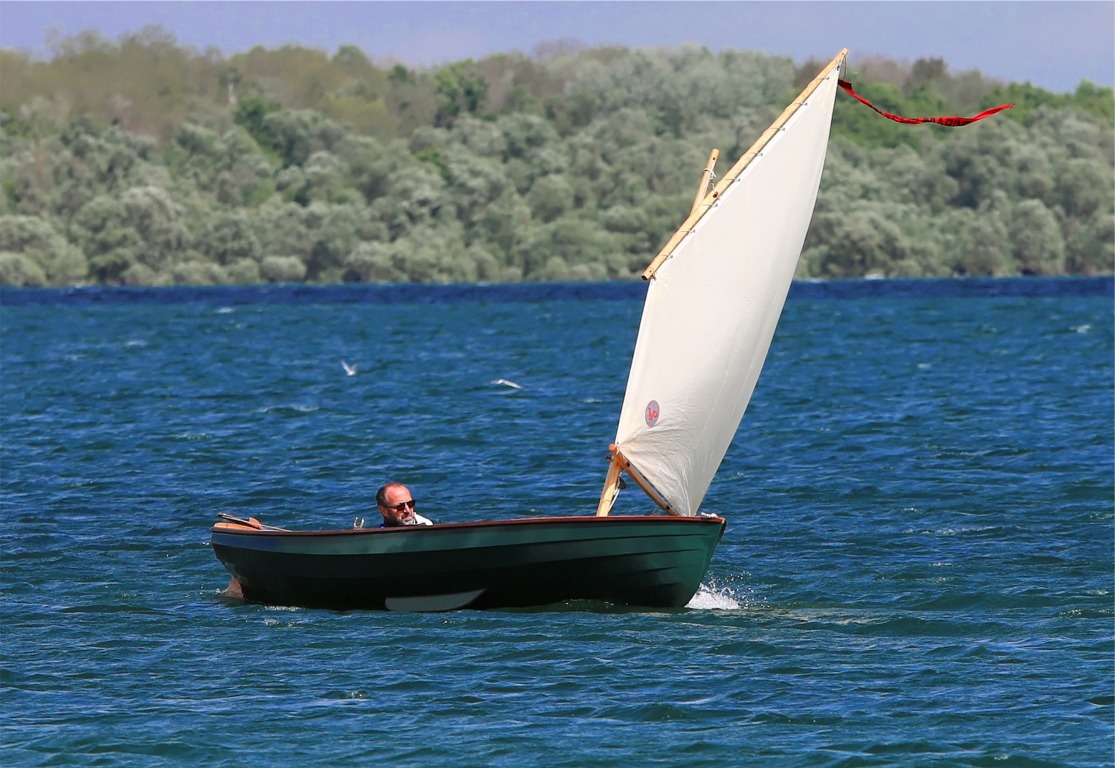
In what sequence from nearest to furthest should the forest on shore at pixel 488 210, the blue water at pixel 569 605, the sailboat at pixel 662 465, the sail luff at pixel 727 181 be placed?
the blue water at pixel 569 605
the sailboat at pixel 662 465
the sail luff at pixel 727 181
the forest on shore at pixel 488 210

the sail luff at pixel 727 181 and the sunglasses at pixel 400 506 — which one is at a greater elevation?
the sail luff at pixel 727 181

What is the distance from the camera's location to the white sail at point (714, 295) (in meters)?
22.0

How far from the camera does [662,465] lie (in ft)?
73.4

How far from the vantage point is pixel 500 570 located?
→ 851 inches

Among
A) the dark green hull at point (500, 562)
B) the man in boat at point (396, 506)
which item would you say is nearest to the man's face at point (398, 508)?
the man in boat at point (396, 506)

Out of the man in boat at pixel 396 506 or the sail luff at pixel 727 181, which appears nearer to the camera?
the sail luff at pixel 727 181

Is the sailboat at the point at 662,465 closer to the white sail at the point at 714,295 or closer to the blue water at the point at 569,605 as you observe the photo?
the white sail at the point at 714,295

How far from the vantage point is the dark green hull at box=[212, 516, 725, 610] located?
69.7 feet

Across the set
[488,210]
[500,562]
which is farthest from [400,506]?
[488,210]

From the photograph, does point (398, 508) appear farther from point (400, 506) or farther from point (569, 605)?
point (569, 605)

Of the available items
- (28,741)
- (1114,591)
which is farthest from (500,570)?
(1114,591)

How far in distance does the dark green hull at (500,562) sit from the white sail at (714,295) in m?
1.25

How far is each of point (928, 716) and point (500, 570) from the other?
6165 millimetres

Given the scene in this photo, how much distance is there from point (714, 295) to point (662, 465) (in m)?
2.27
